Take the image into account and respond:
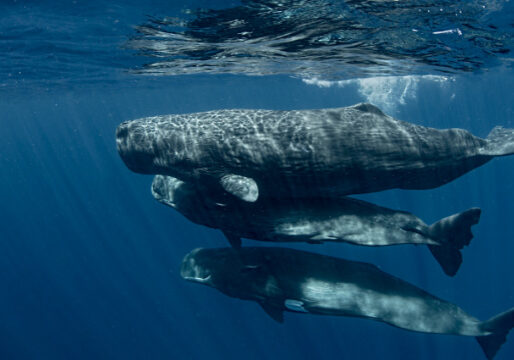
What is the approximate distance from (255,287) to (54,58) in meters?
18.3

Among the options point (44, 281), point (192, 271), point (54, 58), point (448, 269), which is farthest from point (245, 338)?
point (44, 281)

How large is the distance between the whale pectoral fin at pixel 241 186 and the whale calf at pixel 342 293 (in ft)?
8.20

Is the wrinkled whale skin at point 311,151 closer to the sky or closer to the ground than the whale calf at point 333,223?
closer to the sky

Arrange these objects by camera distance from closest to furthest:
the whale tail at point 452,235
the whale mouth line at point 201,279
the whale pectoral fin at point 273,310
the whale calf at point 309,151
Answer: the whale calf at point 309,151
the whale tail at point 452,235
the whale pectoral fin at point 273,310
the whale mouth line at point 201,279

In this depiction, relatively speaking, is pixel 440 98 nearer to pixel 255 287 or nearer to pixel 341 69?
pixel 341 69

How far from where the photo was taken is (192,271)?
1009cm

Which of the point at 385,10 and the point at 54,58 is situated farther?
the point at 54,58

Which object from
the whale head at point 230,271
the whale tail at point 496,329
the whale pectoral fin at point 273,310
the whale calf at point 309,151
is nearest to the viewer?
the whale calf at point 309,151

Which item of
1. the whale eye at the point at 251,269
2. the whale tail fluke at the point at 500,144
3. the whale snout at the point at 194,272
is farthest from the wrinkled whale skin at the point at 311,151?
the whale snout at the point at 194,272

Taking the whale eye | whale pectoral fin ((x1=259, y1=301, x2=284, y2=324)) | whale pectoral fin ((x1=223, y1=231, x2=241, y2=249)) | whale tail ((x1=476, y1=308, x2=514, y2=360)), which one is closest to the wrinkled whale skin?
whale pectoral fin ((x1=223, y1=231, x2=241, y2=249))

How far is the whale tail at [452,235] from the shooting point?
25.1 ft

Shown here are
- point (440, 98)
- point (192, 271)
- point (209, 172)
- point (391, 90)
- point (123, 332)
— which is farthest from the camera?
point (440, 98)

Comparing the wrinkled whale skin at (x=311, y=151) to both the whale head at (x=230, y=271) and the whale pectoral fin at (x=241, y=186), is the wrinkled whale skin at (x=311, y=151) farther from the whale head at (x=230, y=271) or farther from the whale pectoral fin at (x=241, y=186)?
the whale head at (x=230, y=271)

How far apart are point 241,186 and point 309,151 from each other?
1.69 meters
